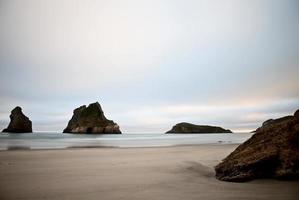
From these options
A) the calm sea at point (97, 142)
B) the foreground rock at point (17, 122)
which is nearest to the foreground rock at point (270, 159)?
the calm sea at point (97, 142)

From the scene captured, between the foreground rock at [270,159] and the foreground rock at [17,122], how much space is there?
11009 cm

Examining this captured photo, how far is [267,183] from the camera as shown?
5883 mm

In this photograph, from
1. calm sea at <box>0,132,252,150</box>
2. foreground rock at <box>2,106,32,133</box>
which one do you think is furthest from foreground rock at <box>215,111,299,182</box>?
foreground rock at <box>2,106,32,133</box>

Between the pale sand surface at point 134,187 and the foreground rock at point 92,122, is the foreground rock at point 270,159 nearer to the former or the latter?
the pale sand surface at point 134,187

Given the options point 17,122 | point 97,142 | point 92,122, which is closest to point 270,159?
point 97,142

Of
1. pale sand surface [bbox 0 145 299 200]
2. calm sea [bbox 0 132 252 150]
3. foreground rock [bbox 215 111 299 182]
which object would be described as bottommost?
calm sea [bbox 0 132 252 150]

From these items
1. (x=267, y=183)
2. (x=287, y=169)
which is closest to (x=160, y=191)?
(x=267, y=183)

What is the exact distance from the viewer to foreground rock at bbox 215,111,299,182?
6.21m

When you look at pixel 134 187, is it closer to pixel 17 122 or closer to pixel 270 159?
pixel 270 159

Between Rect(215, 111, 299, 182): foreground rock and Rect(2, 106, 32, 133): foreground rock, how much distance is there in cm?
11009

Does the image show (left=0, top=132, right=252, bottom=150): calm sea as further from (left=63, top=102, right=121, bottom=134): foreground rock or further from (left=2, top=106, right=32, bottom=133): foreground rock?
(left=63, top=102, right=121, bottom=134): foreground rock

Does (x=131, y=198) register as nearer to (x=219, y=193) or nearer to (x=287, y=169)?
(x=219, y=193)

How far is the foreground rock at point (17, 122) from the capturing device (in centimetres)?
9975

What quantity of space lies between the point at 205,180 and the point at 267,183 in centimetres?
163
